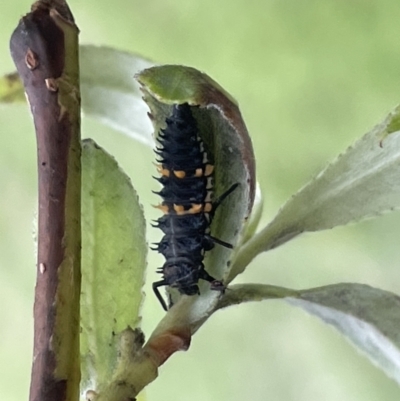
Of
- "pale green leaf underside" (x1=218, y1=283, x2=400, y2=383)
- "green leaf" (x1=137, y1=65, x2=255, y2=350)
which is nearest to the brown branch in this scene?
"green leaf" (x1=137, y1=65, x2=255, y2=350)

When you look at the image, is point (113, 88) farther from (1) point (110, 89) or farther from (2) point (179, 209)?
(2) point (179, 209)

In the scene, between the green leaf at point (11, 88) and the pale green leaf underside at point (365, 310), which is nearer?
the pale green leaf underside at point (365, 310)

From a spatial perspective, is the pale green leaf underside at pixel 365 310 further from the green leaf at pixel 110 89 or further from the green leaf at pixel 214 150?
the green leaf at pixel 110 89

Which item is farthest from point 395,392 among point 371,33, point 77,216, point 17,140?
point 17,140

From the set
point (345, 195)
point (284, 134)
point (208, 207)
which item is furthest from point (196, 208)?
point (284, 134)

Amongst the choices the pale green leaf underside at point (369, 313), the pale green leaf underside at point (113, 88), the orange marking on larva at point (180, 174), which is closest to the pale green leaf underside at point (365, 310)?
the pale green leaf underside at point (369, 313)

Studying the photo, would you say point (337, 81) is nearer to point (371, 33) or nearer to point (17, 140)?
point (371, 33)

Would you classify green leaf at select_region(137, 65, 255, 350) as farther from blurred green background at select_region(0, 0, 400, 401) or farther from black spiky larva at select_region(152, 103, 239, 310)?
blurred green background at select_region(0, 0, 400, 401)
